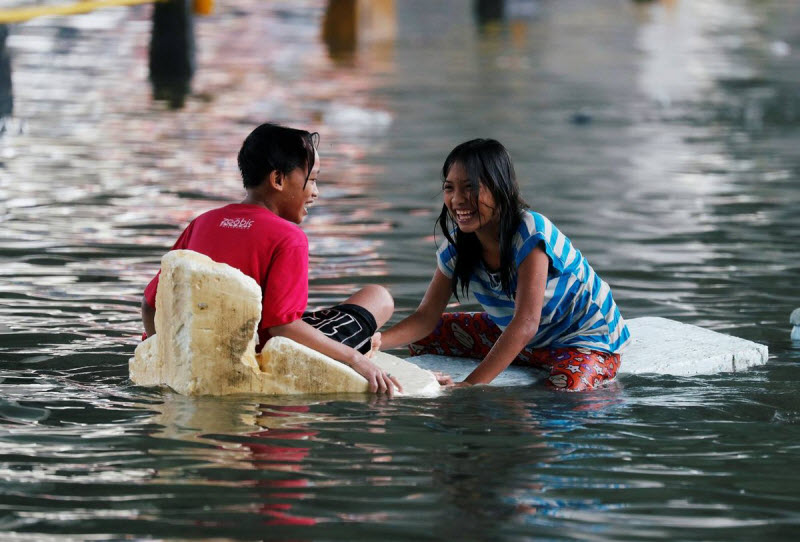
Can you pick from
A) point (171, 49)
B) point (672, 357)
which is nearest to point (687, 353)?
point (672, 357)

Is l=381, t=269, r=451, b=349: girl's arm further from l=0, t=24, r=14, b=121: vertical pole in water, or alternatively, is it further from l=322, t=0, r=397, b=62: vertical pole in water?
l=322, t=0, r=397, b=62: vertical pole in water

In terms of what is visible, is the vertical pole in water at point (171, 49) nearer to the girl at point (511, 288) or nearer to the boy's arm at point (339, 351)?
the girl at point (511, 288)

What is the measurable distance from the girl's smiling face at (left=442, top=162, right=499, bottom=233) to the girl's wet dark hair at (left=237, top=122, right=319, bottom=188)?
1.83 feet

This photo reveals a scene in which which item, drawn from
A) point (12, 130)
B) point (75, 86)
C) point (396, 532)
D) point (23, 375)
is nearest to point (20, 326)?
point (23, 375)

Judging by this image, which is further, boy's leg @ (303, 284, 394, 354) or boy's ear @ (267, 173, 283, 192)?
boy's leg @ (303, 284, 394, 354)

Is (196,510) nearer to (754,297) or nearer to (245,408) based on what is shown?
(245,408)

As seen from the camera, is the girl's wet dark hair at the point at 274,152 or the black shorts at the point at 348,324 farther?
the black shorts at the point at 348,324

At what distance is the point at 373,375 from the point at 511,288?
Result: 0.68 meters

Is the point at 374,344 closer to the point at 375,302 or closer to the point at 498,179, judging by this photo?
the point at 375,302

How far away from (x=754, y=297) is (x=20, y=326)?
11.9ft

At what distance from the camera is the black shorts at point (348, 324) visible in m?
5.14

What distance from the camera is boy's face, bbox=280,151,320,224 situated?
16.0 feet

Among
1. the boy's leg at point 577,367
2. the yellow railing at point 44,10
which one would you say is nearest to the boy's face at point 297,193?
the boy's leg at point 577,367

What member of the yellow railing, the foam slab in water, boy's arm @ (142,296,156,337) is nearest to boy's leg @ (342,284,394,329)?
the foam slab in water
